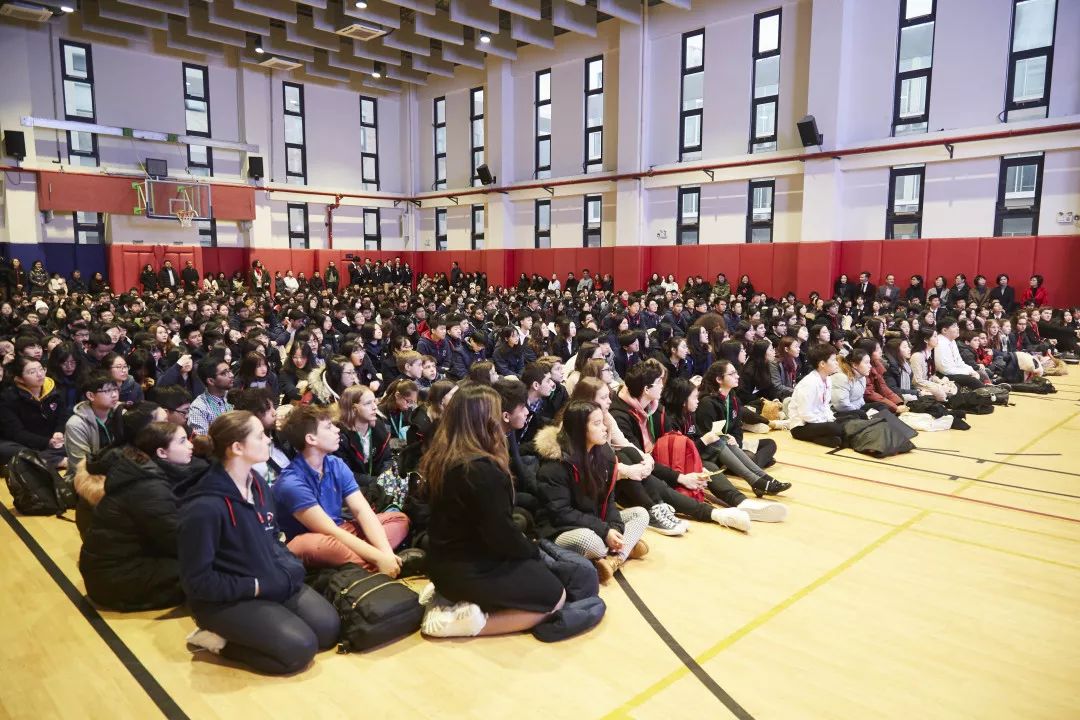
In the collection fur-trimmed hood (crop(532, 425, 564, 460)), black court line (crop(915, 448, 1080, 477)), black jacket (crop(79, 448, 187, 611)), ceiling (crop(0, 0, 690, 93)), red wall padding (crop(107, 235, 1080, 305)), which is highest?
ceiling (crop(0, 0, 690, 93))

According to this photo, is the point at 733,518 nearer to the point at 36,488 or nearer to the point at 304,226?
the point at 36,488

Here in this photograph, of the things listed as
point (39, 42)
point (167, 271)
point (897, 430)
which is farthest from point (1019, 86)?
point (39, 42)

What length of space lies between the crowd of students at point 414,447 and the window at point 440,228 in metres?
18.4

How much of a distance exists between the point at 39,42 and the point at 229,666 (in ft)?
79.7

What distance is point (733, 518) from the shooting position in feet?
17.4

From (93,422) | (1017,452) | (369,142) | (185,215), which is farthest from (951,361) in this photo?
(369,142)

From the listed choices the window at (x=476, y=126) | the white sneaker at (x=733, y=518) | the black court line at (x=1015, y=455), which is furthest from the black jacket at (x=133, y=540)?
the window at (x=476, y=126)

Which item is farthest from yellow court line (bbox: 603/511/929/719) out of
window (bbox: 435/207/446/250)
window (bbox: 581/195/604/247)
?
window (bbox: 435/207/446/250)

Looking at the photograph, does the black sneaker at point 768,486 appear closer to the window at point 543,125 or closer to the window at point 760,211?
the window at point 760,211

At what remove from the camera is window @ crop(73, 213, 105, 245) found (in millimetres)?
21828

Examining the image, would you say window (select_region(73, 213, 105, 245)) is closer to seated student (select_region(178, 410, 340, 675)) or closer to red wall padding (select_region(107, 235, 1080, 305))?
red wall padding (select_region(107, 235, 1080, 305))

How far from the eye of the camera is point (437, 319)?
948 centimetres

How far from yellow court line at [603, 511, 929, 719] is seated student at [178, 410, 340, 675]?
158 centimetres

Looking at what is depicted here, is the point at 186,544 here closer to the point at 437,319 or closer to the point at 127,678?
the point at 127,678
